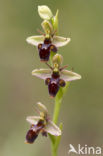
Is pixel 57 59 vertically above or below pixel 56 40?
below

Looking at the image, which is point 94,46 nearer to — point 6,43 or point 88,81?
point 88,81

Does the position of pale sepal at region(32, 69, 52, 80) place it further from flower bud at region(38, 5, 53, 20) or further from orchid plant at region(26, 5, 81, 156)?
flower bud at region(38, 5, 53, 20)

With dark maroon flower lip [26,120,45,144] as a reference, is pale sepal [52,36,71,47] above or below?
above

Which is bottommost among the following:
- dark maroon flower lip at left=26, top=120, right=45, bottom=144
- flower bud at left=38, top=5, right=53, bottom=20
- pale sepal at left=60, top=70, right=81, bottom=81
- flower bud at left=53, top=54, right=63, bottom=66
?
dark maroon flower lip at left=26, top=120, right=45, bottom=144

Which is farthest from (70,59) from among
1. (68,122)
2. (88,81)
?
(68,122)

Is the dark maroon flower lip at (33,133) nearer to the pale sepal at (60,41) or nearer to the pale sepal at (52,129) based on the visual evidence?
the pale sepal at (52,129)

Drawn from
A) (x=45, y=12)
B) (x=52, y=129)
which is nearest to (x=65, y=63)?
(x=45, y=12)

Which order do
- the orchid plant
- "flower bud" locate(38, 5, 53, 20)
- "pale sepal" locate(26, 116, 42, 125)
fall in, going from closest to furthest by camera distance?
1. the orchid plant
2. "flower bud" locate(38, 5, 53, 20)
3. "pale sepal" locate(26, 116, 42, 125)

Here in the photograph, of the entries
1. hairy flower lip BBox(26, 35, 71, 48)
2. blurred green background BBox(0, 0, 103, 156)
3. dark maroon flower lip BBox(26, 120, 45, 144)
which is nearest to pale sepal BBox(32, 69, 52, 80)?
hairy flower lip BBox(26, 35, 71, 48)

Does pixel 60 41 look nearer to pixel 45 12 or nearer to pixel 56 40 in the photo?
pixel 56 40

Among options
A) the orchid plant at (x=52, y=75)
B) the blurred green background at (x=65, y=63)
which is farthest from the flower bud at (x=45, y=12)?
the blurred green background at (x=65, y=63)
